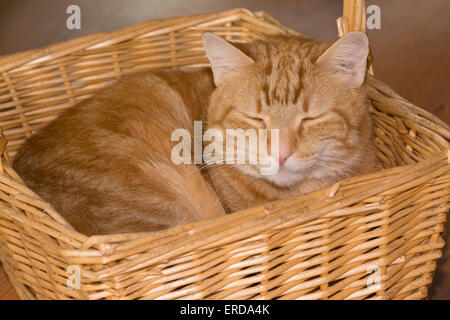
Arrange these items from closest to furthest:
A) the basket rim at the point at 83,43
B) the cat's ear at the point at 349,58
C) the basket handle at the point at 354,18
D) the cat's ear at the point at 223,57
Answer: the cat's ear at the point at 349,58
the cat's ear at the point at 223,57
the basket handle at the point at 354,18
the basket rim at the point at 83,43

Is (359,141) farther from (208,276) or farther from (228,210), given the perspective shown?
(208,276)

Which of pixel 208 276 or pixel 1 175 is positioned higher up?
pixel 1 175

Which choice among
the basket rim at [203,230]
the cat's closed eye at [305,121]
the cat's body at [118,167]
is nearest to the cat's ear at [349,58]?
the cat's closed eye at [305,121]

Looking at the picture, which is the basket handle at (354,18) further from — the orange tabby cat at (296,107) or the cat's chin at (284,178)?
the cat's chin at (284,178)

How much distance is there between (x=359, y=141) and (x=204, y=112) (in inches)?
24.3

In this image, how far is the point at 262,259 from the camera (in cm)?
147

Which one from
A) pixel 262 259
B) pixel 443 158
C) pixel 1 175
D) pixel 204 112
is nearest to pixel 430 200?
pixel 443 158

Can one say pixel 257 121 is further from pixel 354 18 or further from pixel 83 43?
pixel 83 43

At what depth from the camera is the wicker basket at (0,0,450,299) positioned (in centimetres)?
133

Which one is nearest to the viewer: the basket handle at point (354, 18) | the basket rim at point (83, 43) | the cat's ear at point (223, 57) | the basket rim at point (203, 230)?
the basket rim at point (203, 230)

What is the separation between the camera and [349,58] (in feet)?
5.63

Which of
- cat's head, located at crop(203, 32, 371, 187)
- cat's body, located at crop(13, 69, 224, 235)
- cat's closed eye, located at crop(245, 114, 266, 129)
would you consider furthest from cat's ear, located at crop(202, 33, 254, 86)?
cat's body, located at crop(13, 69, 224, 235)

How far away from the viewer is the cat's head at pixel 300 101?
1689 millimetres

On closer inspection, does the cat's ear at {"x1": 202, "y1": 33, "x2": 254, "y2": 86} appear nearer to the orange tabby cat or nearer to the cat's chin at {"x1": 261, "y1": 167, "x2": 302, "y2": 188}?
the orange tabby cat
